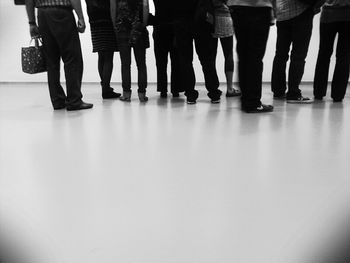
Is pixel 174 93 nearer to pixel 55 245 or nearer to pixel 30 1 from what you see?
pixel 30 1

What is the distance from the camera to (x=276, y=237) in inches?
48.2

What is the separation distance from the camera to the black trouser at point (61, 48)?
10.2 ft

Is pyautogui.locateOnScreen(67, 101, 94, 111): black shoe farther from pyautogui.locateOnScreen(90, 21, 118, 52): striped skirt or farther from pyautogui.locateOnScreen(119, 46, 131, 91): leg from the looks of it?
pyautogui.locateOnScreen(90, 21, 118, 52): striped skirt

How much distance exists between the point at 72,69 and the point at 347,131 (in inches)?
82.4

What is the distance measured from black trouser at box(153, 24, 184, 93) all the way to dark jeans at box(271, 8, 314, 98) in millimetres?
900

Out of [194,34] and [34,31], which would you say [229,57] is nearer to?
[194,34]

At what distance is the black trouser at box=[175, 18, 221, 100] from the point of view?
3.32 meters

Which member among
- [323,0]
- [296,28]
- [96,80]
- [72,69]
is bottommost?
[96,80]

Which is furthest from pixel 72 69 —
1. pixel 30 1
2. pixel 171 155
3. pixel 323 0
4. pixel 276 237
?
pixel 276 237

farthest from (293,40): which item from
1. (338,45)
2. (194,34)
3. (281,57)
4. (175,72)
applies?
(175,72)

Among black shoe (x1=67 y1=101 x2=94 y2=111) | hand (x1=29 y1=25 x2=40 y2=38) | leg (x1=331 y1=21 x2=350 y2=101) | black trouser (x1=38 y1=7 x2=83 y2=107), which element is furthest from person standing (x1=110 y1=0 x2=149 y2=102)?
leg (x1=331 y1=21 x2=350 y2=101)

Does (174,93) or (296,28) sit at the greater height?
(296,28)

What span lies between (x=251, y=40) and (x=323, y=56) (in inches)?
33.0

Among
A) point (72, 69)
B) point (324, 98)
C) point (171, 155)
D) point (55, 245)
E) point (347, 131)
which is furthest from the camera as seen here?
point (324, 98)
